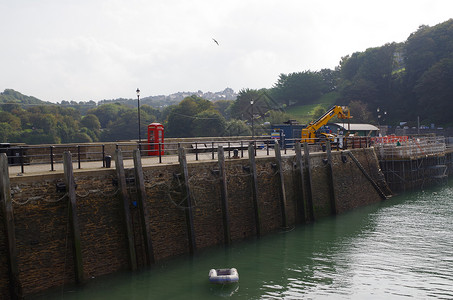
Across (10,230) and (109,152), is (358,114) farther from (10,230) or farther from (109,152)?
(10,230)

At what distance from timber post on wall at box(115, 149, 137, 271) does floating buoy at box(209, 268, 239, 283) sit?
2.93 metres

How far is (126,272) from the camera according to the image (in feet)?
52.9

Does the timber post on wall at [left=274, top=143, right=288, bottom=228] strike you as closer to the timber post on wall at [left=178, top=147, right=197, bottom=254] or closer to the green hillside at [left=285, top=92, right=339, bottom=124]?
the timber post on wall at [left=178, top=147, right=197, bottom=254]

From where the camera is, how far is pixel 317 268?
1752cm

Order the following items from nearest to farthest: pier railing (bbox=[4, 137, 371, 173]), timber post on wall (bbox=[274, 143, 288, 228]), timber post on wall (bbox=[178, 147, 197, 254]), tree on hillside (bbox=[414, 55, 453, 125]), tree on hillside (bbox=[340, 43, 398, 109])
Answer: pier railing (bbox=[4, 137, 371, 173]), timber post on wall (bbox=[178, 147, 197, 254]), timber post on wall (bbox=[274, 143, 288, 228]), tree on hillside (bbox=[414, 55, 453, 125]), tree on hillside (bbox=[340, 43, 398, 109])

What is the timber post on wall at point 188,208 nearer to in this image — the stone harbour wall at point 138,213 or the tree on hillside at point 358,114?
the stone harbour wall at point 138,213

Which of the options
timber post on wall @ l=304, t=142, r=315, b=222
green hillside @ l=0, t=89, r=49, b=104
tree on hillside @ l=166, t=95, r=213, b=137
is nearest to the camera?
timber post on wall @ l=304, t=142, r=315, b=222

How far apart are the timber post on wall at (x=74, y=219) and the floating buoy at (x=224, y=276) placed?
4395 mm

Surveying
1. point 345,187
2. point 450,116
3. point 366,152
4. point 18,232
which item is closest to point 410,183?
point 366,152

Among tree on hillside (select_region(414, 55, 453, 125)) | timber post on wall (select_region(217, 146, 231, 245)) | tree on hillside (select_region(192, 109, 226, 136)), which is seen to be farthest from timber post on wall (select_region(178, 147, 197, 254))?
tree on hillside (select_region(414, 55, 453, 125))

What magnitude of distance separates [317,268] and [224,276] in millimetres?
4282

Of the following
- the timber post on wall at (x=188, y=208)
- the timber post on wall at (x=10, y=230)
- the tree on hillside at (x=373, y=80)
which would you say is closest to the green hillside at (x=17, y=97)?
the tree on hillside at (x=373, y=80)

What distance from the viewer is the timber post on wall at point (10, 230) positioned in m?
13.1

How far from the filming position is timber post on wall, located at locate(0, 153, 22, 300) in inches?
515
